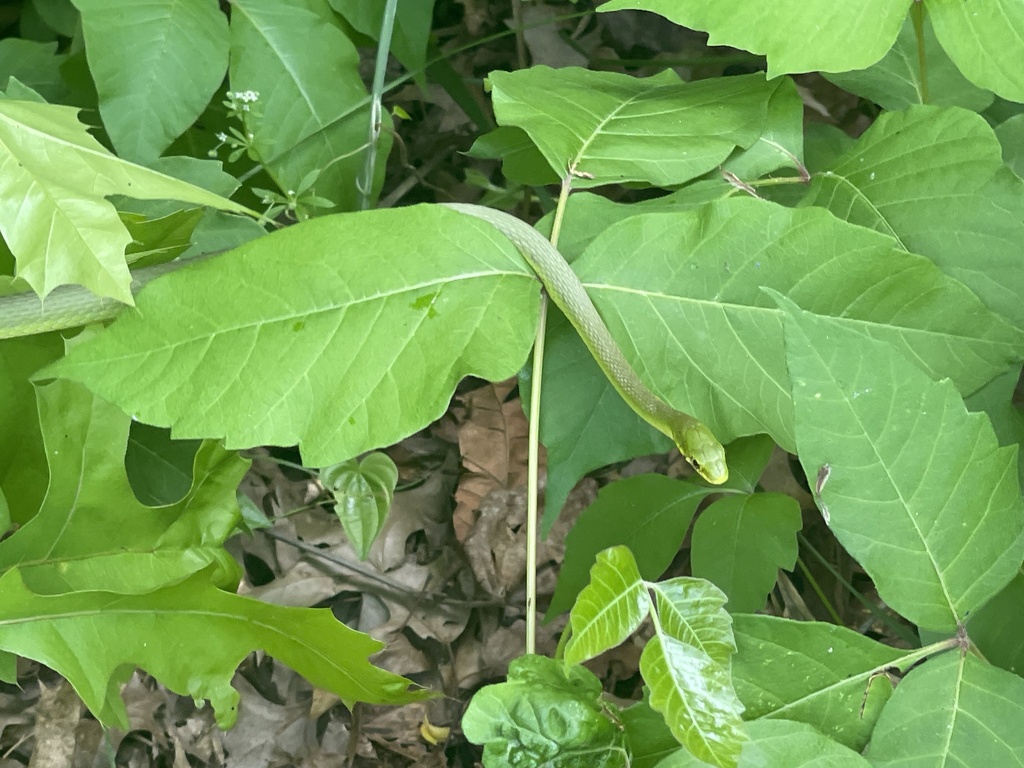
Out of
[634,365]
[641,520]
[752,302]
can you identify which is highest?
[752,302]

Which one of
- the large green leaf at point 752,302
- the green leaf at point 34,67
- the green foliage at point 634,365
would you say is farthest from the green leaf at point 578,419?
the green leaf at point 34,67

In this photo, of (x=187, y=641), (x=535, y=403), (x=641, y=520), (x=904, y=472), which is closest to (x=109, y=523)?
(x=187, y=641)

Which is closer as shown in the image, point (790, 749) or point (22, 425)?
point (790, 749)

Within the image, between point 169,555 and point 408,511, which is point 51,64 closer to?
point 169,555

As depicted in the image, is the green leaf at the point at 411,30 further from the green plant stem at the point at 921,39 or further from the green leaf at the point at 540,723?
the green leaf at the point at 540,723

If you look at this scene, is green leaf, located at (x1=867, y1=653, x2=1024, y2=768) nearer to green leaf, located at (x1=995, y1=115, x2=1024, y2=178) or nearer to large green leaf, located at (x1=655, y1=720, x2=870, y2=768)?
large green leaf, located at (x1=655, y1=720, x2=870, y2=768)

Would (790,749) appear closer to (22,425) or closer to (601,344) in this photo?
(601,344)

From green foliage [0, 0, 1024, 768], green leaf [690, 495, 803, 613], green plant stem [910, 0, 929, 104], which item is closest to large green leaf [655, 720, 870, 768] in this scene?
green foliage [0, 0, 1024, 768]

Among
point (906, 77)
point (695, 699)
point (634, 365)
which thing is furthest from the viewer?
point (906, 77)
